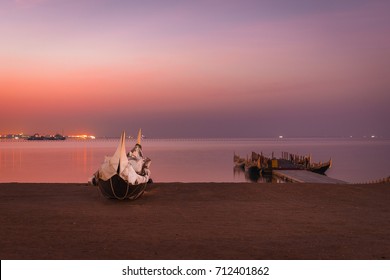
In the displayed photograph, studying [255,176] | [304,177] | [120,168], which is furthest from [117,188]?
[255,176]

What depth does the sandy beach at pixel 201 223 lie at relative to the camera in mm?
6789

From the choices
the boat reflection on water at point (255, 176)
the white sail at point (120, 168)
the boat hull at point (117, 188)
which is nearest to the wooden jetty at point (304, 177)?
the boat reflection on water at point (255, 176)

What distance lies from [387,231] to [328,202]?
3.71m

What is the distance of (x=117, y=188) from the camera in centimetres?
1207

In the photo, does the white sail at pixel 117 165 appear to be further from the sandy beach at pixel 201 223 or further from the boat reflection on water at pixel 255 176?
the boat reflection on water at pixel 255 176

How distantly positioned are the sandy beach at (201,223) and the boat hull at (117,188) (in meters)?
0.29

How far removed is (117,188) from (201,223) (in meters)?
3.76

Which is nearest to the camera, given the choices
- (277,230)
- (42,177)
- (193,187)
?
(277,230)

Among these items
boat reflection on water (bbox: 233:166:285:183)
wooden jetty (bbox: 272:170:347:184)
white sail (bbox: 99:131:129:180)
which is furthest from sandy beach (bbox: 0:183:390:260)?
boat reflection on water (bbox: 233:166:285:183)

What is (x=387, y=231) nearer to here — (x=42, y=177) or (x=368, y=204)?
(x=368, y=204)

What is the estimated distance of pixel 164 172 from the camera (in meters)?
55.5

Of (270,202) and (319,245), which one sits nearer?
(319,245)
